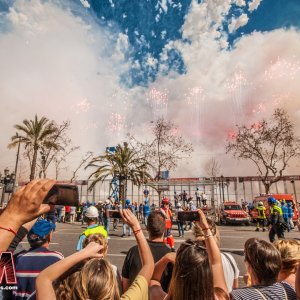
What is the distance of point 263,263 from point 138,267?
1.41 meters

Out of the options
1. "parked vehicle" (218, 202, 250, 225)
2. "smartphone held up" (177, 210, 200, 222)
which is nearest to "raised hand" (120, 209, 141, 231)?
"smartphone held up" (177, 210, 200, 222)

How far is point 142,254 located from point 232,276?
1.56 meters

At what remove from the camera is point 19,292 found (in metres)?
2.51

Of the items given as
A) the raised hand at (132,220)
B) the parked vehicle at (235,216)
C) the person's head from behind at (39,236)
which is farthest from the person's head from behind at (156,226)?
the parked vehicle at (235,216)

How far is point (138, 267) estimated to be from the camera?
119 inches

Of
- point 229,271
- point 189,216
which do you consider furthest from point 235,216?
point 189,216

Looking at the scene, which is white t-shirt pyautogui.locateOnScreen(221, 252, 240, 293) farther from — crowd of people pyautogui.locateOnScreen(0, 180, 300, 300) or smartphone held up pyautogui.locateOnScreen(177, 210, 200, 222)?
smartphone held up pyautogui.locateOnScreen(177, 210, 200, 222)

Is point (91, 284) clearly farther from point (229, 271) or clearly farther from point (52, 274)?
point (229, 271)

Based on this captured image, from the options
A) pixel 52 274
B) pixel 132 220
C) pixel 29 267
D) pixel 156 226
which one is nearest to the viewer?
pixel 52 274

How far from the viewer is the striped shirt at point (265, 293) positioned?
2090 mm

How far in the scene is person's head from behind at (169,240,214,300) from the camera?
1.67 meters

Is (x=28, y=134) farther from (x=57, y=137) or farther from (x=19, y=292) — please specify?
(x=19, y=292)

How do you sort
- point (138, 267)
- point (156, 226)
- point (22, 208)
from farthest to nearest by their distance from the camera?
point (156, 226) < point (138, 267) < point (22, 208)

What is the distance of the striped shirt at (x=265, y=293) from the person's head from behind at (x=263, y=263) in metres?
0.08
